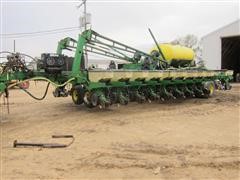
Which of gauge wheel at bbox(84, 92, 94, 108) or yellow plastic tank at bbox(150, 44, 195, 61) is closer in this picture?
gauge wheel at bbox(84, 92, 94, 108)

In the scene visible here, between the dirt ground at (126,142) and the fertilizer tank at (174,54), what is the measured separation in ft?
9.56

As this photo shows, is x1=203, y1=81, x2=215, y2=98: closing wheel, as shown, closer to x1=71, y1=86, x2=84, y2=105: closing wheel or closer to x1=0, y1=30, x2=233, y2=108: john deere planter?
x1=0, y1=30, x2=233, y2=108: john deere planter

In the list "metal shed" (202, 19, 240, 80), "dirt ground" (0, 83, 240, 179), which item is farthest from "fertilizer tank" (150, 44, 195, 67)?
"metal shed" (202, 19, 240, 80)

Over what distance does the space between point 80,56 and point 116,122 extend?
8.06 feet

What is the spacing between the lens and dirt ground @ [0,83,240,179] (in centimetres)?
590

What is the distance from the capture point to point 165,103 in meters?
14.2

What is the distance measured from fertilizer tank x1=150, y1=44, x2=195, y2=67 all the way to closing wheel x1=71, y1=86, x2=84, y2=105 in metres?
4.17

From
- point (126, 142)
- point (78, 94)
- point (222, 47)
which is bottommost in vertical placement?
point (126, 142)

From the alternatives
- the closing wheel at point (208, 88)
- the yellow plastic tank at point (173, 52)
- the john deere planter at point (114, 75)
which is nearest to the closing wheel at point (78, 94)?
the john deere planter at point (114, 75)

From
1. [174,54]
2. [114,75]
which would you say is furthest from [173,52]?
[114,75]

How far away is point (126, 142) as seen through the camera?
7805mm

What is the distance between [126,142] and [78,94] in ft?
15.4

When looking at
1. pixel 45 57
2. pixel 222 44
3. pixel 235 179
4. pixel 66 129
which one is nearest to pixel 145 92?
pixel 45 57

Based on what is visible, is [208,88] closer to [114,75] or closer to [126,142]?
[114,75]
